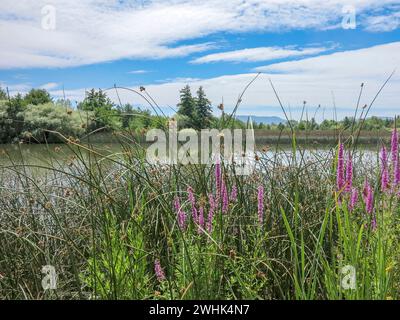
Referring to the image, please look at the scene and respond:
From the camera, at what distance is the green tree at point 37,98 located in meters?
12.4

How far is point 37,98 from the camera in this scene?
41.0ft

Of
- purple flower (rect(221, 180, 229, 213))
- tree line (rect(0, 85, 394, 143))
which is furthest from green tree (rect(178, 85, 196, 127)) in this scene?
purple flower (rect(221, 180, 229, 213))

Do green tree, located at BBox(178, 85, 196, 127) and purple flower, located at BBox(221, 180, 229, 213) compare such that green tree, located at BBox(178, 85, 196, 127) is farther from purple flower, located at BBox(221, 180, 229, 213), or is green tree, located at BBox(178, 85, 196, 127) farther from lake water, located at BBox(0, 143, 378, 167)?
purple flower, located at BBox(221, 180, 229, 213)

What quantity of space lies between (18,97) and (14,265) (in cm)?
905

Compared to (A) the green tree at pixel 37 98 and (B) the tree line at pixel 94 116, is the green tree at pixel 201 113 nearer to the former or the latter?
(B) the tree line at pixel 94 116

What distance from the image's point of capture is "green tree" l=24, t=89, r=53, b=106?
12.4 meters

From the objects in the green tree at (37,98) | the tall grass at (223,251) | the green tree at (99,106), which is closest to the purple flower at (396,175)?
the tall grass at (223,251)

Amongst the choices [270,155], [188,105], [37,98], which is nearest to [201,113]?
[188,105]

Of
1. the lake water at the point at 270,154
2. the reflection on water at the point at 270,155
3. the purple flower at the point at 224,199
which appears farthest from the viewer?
the lake water at the point at 270,154

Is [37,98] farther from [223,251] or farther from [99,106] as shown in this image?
[223,251]

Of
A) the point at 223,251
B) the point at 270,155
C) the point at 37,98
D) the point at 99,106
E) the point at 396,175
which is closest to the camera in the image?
the point at 396,175

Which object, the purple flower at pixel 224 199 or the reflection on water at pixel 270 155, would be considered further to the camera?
the reflection on water at pixel 270 155

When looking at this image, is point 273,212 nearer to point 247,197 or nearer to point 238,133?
point 247,197
